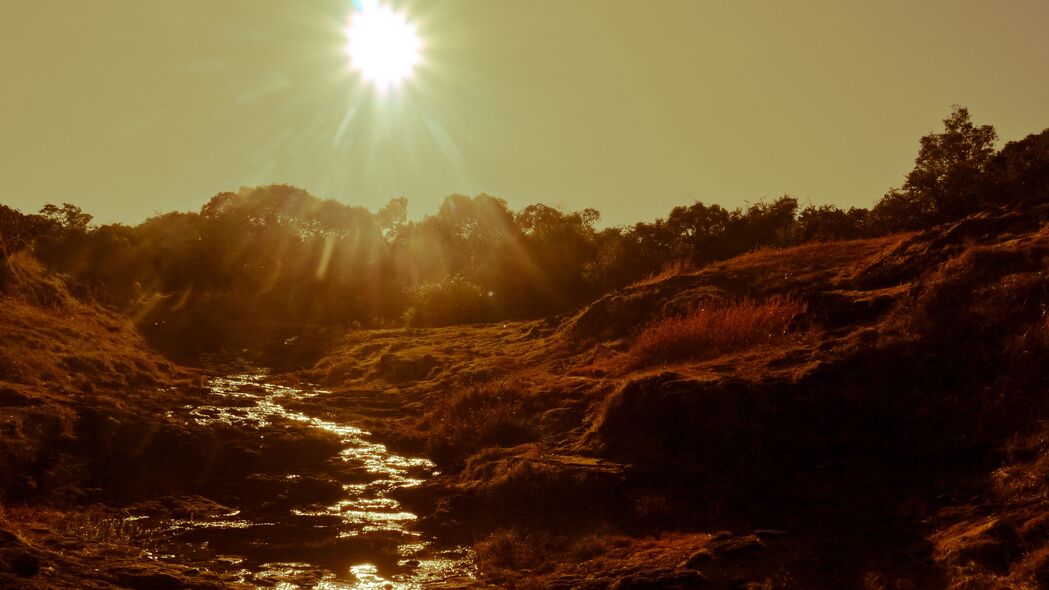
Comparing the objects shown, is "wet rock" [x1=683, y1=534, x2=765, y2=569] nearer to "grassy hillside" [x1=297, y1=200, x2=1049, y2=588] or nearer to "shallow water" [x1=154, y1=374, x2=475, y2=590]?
"grassy hillside" [x1=297, y1=200, x2=1049, y2=588]

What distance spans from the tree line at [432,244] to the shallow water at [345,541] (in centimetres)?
1411

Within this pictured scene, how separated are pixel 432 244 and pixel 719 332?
1428 inches

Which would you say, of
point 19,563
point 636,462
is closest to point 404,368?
point 636,462

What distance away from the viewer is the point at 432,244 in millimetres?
49594

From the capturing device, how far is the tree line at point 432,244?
26.8m

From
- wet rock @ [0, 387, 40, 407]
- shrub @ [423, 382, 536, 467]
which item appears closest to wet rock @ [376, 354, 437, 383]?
shrub @ [423, 382, 536, 467]

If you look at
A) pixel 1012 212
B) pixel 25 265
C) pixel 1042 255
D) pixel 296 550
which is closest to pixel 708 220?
pixel 1012 212

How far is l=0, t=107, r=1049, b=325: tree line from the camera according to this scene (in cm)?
2677

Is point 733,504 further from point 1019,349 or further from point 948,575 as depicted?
point 1019,349

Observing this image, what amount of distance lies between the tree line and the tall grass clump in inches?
280

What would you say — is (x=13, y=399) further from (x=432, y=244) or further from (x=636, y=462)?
(x=432, y=244)

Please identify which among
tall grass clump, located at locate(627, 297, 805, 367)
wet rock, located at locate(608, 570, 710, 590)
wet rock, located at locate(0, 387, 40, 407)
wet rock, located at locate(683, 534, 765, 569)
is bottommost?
wet rock, located at locate(608, 570, 710, 590)

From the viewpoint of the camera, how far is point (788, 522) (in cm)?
842

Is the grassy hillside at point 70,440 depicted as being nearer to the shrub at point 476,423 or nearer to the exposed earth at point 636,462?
the exposed earth at point 636,462
